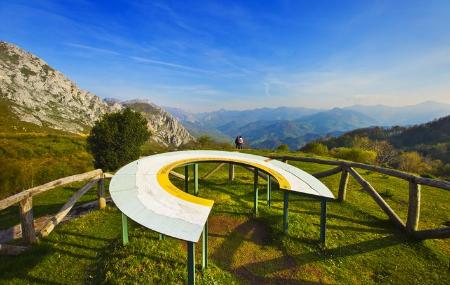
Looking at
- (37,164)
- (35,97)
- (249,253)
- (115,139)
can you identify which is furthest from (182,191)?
(35,97)

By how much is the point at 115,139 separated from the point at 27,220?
37.6 feet

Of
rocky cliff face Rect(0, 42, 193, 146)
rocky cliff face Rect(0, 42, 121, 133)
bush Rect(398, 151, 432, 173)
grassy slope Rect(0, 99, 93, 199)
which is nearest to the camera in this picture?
grassy slope Rect(0, 99, 93, 199)

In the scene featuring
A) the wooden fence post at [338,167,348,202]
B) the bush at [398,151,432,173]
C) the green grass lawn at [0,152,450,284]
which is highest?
the wooden fence post at [338,167,348,202]

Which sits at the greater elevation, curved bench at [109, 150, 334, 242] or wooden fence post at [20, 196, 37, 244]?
curved bench at [109, 150, 334, 242]

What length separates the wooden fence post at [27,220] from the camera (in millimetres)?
7418

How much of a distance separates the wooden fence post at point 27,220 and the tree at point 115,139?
11.0 meters

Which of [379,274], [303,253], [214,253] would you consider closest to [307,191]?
[303,253]

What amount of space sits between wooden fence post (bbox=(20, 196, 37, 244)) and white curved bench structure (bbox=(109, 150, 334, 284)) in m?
2.43

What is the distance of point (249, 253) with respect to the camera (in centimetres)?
789

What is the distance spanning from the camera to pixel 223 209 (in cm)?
1091

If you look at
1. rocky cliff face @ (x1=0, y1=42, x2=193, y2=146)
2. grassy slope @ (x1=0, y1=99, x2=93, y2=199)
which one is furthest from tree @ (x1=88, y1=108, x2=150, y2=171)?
rocky cliff face @ (x1=0, y1=42, x2=193, y2=146)

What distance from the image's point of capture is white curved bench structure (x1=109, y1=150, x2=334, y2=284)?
5.31 meters

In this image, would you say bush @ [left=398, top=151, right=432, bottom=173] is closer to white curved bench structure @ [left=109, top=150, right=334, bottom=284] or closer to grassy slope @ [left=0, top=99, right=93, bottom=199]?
white curved bench structure @ [left=109, top=150, right=334, bottom=284]

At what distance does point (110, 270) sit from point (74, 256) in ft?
5.92
